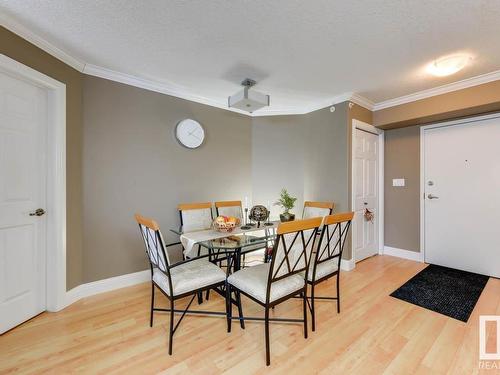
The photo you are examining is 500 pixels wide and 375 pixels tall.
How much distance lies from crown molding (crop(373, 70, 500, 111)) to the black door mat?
2315mm

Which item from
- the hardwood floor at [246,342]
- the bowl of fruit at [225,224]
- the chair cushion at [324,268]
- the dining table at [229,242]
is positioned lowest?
the hardwood floor at [246,342]

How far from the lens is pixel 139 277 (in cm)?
269

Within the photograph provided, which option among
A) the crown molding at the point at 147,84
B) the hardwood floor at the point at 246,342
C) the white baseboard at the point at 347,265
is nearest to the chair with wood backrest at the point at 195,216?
the hardwood floor at the point at 246,342

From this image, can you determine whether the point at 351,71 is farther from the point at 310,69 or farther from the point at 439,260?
the point at 439,260

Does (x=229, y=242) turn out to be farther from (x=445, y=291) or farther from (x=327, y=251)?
(x=445, y=291)

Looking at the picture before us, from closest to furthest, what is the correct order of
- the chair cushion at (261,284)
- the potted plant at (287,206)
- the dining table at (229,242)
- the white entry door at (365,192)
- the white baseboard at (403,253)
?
the chair cushion at (261,284), the dining table at (229,242), the potted plant at (287,206), the white entry door at (365,192), the white baseboard at (403,253)

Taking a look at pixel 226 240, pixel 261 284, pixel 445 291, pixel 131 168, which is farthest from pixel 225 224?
pixel 445 291

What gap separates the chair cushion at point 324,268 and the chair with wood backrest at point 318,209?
31.7 inches

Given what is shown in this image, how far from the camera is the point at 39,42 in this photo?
1907 millimetres

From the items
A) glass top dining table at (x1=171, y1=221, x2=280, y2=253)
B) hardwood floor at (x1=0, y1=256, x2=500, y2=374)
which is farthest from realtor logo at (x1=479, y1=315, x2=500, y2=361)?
glass top dining table at (x1=171, y1=221, x2=280, y2=253)

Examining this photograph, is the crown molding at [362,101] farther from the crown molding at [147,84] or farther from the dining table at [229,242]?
the dining table at [229,242]

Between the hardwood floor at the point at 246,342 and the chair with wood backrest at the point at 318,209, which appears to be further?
the chair with wood backrest at the point at 318,209

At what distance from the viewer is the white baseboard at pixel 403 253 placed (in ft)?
11.3

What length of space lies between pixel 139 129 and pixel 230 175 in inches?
55.1
